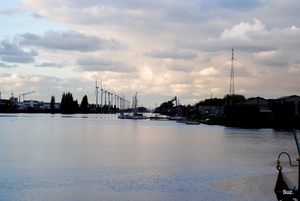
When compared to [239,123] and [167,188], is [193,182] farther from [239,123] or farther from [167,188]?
[239,123]

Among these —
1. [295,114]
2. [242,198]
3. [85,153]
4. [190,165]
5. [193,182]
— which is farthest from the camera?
[295,114]

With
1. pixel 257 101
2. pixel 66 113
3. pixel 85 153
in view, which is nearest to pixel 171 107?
pixel 66 113

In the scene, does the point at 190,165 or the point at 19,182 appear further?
the point at 190,165

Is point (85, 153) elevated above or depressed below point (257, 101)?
below

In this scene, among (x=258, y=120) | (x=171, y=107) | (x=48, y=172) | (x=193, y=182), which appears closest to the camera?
(x=193, y=182)

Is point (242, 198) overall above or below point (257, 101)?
below

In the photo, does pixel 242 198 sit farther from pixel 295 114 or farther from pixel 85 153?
pixel 295 114

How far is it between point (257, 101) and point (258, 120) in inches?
470

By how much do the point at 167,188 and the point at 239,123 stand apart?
244 feet

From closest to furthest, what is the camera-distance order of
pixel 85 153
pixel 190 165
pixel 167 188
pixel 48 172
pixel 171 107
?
pixel 167 188, pixel 48 172, pixel 190 165, pixel 85 153, pixel 171 107

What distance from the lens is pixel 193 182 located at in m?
23.4

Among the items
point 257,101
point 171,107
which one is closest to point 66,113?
point 171,107

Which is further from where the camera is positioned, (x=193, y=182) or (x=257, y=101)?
(x=257, y=101)

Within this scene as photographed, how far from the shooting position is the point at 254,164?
31234 millimetres
